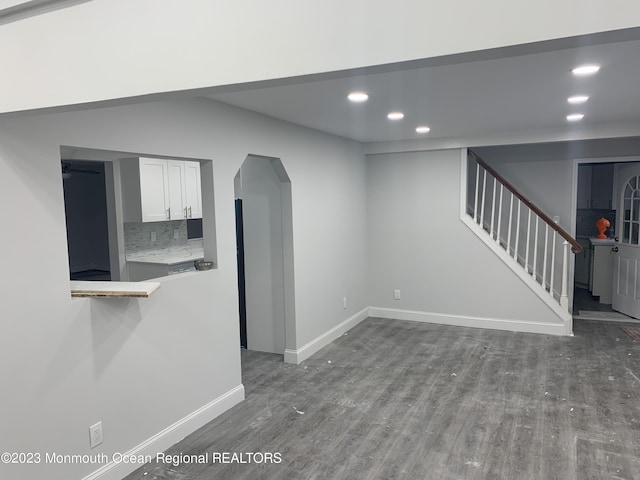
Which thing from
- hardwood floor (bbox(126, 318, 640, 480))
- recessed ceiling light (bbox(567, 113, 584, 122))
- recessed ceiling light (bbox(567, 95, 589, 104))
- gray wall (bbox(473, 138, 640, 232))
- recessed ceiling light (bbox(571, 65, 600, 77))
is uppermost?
recessed ceiling light (bbox(567, 113, 584, 122))

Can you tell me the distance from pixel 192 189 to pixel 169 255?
91 cm

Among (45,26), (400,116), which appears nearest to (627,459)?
(400,116)

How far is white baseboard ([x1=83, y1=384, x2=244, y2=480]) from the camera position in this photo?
8.36ft

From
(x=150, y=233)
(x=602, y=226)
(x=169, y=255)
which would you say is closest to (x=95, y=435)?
(x=169, y=255)

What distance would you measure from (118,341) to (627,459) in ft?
10.2

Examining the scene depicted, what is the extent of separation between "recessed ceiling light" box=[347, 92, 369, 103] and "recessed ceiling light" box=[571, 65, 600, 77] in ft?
4.05

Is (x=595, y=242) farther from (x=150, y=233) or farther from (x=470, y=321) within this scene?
(x=150, y=233)

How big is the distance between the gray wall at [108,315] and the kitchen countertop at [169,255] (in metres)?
1.78

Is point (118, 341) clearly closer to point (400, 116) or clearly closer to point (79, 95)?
point (79, 95)

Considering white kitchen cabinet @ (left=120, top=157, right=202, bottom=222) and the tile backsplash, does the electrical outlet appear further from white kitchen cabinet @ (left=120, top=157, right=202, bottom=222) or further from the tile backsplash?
the tile backsplash

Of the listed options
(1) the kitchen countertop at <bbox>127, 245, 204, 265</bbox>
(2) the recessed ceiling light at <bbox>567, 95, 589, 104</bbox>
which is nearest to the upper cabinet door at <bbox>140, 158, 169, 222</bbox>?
(1) the kitchen countertop at <bbox>127, 245, 204, 265</bbox>

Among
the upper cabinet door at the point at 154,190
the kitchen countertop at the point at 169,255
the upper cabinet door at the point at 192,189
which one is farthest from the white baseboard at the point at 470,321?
the upper cabinet door at the point at 154,190

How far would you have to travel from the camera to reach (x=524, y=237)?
19.8ft

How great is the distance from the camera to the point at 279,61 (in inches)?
56.6
